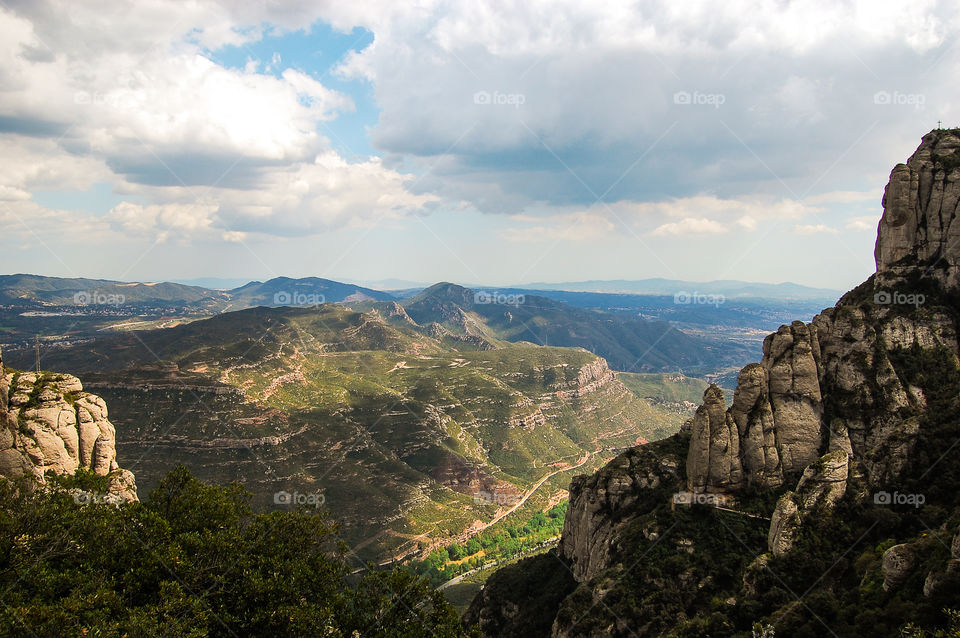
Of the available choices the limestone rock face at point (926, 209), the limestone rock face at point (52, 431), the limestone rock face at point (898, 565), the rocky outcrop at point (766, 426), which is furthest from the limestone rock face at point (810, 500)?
the limestone rock face at point (52, 431)

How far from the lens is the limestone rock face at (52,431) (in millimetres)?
55656

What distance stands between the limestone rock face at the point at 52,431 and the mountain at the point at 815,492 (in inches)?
2402

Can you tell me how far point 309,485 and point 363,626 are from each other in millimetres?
157796

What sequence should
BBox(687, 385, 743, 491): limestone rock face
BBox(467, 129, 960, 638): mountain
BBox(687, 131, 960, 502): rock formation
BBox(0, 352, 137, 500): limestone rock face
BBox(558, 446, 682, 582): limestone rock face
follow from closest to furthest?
1. BBox(467, 129, 960, 638): mountain
2. BBox(0, 352, 137, 500): limestone rock face
3. BBox(687, 131, 960, 502): rock formation
4. BBox(687, 385, 743, 491): limestone rock face
5. BBox(558, 446, 682, 582): limestone rock face

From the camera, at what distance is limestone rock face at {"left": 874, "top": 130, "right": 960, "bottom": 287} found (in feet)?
227

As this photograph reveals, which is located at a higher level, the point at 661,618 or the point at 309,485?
the point at 661,618

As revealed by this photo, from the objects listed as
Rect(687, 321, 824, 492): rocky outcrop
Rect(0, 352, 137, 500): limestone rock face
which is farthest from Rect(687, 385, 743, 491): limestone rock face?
Rect(0, 352, 137, 500): limestone rock face

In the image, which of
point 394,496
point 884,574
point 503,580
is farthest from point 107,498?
point 394,496

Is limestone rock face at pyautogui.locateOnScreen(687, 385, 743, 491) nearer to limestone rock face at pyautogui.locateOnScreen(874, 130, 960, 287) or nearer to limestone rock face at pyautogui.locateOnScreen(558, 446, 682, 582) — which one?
limestone rock face at pyautogui.locateOnScreen(558, 446, 682, 582)

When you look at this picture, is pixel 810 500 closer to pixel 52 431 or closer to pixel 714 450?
pixel 714 450

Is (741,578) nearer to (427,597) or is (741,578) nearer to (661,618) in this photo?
(661,618)

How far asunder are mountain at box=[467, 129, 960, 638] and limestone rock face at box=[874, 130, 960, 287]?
0.21m

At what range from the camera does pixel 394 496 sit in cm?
19750

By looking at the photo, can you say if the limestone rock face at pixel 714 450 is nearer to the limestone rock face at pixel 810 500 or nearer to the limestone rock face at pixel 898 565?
the limestone rock face at pixel 810 500
